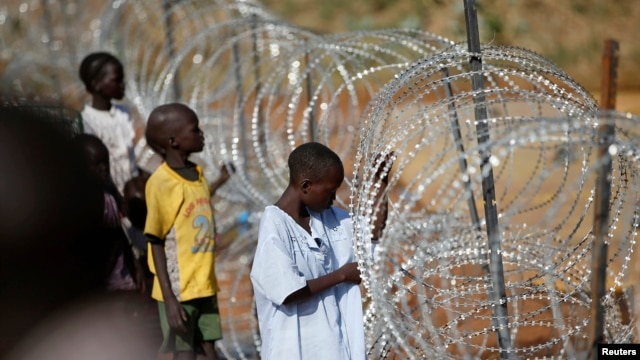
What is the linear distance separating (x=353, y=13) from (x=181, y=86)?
24.7 feet

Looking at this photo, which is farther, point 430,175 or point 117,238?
point 430,175

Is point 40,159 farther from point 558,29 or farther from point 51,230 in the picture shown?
point 558,29

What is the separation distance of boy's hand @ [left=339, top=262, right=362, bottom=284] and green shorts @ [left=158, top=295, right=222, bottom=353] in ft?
4.88

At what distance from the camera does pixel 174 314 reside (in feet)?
16.4

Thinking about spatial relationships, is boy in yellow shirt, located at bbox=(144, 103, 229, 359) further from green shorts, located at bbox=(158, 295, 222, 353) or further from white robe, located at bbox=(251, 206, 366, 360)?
white robe, located at bbox=(251, 206, 366, 360)

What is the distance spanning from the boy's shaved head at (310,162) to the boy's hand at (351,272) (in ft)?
1.22

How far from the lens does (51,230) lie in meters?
1.40

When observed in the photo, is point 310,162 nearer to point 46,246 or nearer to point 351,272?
point 351,272

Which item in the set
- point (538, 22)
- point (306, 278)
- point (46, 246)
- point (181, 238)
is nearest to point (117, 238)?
point (181, 238)

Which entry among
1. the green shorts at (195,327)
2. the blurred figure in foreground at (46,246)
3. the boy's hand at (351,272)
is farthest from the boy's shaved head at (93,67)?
the blurred figure in foreground at (46,246)

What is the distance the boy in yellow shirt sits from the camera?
16.6ft

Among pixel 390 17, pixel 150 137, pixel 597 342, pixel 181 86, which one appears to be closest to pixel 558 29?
pixel 390 17

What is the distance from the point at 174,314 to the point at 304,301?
1.32 metres

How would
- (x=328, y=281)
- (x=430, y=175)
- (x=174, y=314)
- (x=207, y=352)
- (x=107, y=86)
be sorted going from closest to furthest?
(x=328, y=281) < (x=174, y=314) < (x=207, y=352) < (x=430, y=175) < (x=107, y=86)
